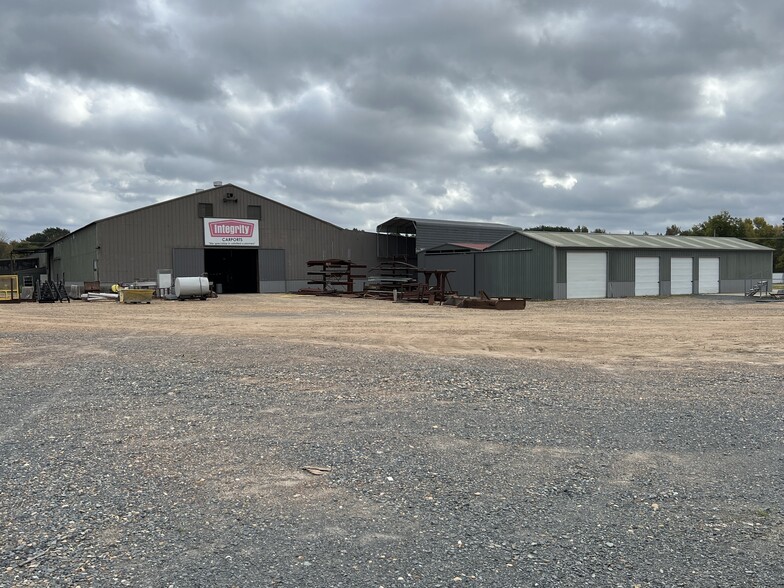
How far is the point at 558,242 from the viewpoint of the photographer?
3409cm

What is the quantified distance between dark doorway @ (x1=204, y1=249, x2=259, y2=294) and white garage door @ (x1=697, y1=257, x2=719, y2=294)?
30.0 meters

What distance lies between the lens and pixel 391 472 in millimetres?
5086

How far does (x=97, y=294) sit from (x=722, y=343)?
102 feet

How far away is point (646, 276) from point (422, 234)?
1511 cm

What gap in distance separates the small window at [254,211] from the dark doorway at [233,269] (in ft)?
8.58

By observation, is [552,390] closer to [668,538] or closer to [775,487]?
[775,487]

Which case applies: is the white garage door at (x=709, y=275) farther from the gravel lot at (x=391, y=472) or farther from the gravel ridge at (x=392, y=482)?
the gravel ridge at (x=392, y=482)

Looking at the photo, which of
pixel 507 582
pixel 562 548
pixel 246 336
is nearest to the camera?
pixel 507 582

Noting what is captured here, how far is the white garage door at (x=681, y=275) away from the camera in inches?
1494

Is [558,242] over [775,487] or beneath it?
over

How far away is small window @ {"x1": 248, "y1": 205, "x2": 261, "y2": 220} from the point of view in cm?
4244

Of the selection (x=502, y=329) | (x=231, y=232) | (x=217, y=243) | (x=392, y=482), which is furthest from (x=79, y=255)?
(x=392, y=482)

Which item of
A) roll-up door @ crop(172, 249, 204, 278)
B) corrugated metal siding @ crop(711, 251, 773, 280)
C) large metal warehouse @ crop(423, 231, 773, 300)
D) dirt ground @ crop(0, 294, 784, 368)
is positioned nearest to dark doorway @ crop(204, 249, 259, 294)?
roll-up door @ crop(172, 249, 204, 278)

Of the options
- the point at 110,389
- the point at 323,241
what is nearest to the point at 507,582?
the point at 110,389
